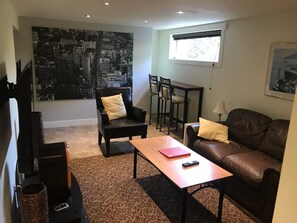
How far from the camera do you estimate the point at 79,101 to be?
5223mm

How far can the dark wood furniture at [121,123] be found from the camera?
3.73 metres

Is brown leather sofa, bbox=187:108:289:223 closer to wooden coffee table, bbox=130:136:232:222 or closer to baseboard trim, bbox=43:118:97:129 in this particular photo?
wooden coffee table, bbox=130:136:232:222

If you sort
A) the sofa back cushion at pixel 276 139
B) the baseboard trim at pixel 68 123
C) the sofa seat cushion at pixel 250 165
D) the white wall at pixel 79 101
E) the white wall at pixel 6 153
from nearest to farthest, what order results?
the white wall at pixel 6 153
the sofa seat cushion at pixel 250 165
the sofa back cushion at pixel 276 139
the white wall at pixel 79 101
the baseboard trim at pixel 68 123

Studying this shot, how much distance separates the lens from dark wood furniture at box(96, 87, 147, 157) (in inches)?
147

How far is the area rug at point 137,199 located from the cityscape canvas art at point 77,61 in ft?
6.95

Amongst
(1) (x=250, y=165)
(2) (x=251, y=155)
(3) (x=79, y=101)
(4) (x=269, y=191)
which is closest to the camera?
(4) (x=269, y=191)

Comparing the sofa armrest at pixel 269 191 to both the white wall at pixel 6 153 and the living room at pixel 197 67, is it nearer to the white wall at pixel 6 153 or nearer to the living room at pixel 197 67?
the living room at pixel 197 67

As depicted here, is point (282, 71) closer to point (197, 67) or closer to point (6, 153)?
point (197, 67)

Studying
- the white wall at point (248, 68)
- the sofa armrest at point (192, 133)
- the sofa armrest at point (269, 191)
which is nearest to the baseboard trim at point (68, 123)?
the white wall at point (248, 68)

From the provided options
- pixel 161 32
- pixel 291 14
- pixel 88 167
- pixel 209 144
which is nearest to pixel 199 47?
pixel 161 32

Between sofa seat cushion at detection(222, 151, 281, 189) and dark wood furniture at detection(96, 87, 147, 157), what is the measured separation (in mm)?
1566

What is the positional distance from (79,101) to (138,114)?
1.71 m

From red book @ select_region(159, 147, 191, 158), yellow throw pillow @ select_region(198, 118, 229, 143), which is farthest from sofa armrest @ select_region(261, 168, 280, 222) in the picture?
yellow throw pillow @ select_region(198, 118, 229, 143)

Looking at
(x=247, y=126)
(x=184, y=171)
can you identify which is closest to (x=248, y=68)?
(x=247, y=126)
